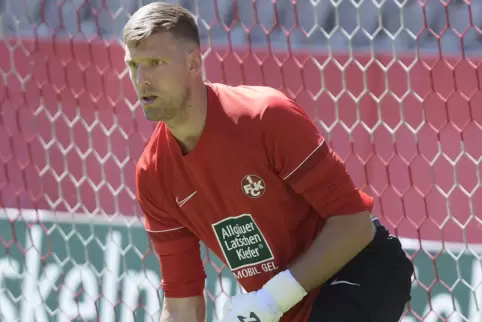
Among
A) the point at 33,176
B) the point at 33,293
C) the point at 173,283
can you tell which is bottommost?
the point at 33,293

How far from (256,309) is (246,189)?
0.26 meters

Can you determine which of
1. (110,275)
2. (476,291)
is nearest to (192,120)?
(476,291)

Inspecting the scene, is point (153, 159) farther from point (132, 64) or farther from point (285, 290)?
point (285, 290)

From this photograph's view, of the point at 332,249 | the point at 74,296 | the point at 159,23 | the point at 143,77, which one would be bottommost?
the point at 74,296

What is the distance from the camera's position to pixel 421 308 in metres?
3.00

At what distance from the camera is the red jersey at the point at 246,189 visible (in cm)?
191

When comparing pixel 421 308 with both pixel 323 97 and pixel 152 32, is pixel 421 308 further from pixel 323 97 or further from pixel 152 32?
pixel 152 32

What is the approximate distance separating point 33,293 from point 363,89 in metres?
1.43

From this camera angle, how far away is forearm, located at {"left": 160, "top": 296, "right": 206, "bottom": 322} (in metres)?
2.20

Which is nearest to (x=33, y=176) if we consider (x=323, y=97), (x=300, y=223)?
(x=323, y=97)

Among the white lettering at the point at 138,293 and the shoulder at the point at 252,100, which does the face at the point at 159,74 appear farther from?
the white lettering at the point at 138,293

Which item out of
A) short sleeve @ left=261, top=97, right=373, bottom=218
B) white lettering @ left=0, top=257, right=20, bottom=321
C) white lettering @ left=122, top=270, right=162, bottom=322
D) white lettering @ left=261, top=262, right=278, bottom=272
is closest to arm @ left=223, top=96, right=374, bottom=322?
short sleeve @ left=261, top=97, right=373, bottom=218

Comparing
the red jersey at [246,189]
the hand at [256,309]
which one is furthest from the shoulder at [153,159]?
the hand at [256,309]

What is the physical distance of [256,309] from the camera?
192 cm
